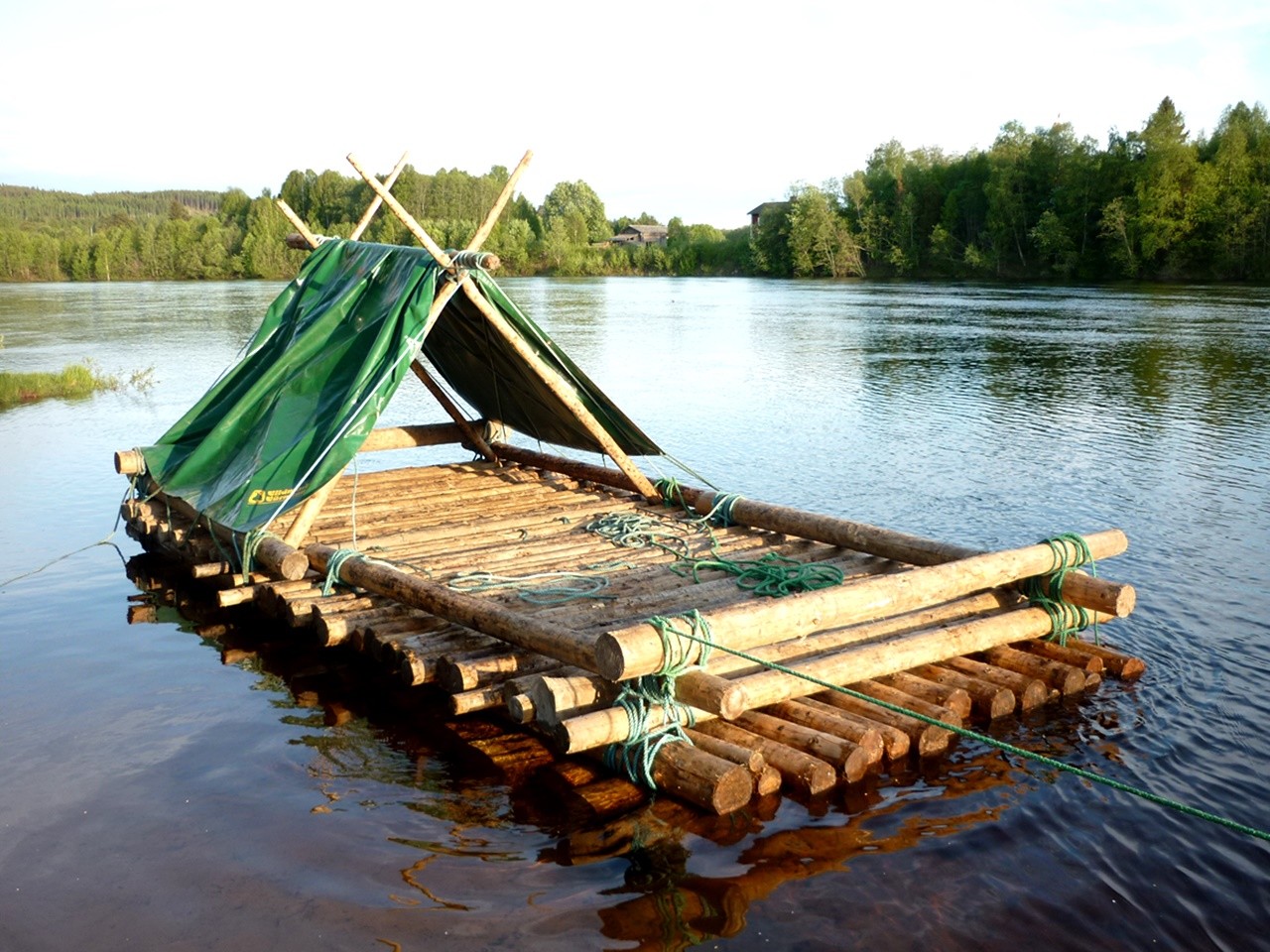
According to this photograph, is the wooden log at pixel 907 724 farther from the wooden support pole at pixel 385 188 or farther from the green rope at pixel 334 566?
the wooden support pole at pixel 385 188

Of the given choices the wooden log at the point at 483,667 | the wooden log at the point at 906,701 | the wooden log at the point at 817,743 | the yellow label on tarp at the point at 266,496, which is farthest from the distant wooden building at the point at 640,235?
the wooden log at the point at 817,743

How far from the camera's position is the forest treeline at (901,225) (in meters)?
66.7

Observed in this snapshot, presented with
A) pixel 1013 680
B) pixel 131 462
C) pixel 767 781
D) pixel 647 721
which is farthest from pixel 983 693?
pixel 131 462

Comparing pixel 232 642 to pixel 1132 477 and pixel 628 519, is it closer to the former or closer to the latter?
pixel 628 519

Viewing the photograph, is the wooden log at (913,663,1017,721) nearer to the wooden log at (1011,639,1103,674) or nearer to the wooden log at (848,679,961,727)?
the wooden log at (848,679,961,727)

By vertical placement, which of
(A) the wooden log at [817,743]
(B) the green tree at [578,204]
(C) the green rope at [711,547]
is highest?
(B) the green tree at [578,204]

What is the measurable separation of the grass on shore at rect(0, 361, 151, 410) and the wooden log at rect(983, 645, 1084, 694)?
23.1 m

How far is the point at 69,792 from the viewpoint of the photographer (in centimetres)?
669

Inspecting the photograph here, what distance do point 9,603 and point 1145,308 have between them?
149ft

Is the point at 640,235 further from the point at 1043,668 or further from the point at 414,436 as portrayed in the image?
the point at 1043,668

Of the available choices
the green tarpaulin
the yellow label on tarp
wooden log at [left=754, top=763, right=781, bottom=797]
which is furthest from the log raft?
the green tarpaulin

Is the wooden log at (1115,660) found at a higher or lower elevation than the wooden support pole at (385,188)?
lower

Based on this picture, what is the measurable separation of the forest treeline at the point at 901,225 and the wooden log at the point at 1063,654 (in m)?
64.0

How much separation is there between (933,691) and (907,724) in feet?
1.44
